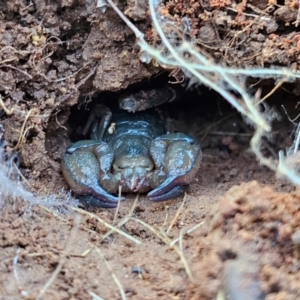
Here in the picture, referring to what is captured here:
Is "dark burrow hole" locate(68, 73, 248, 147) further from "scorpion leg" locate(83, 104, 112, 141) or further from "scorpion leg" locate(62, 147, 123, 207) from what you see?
"scorpion leg" locate(62, 147, 123, 207)

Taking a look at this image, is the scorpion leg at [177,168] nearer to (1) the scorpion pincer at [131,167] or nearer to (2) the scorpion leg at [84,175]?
Result: (1) the scorpion pincer at [131,167]

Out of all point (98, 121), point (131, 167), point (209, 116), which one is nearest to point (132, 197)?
point (131, 167)

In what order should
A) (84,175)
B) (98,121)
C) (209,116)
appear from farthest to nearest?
1. (209,116)
2. (98,121)
3. (84,175)

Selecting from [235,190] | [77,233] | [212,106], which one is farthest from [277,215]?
[212,106]

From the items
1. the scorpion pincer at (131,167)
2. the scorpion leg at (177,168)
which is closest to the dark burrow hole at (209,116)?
the scorpion pincer at (131,167)

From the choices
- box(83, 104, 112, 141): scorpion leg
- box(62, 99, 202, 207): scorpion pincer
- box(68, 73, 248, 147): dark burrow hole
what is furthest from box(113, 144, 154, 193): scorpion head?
box(68, 73, 248, 147): dark burrow hole

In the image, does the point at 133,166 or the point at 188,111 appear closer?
the point at 133,166

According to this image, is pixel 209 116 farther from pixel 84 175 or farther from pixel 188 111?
pixel 84 175
